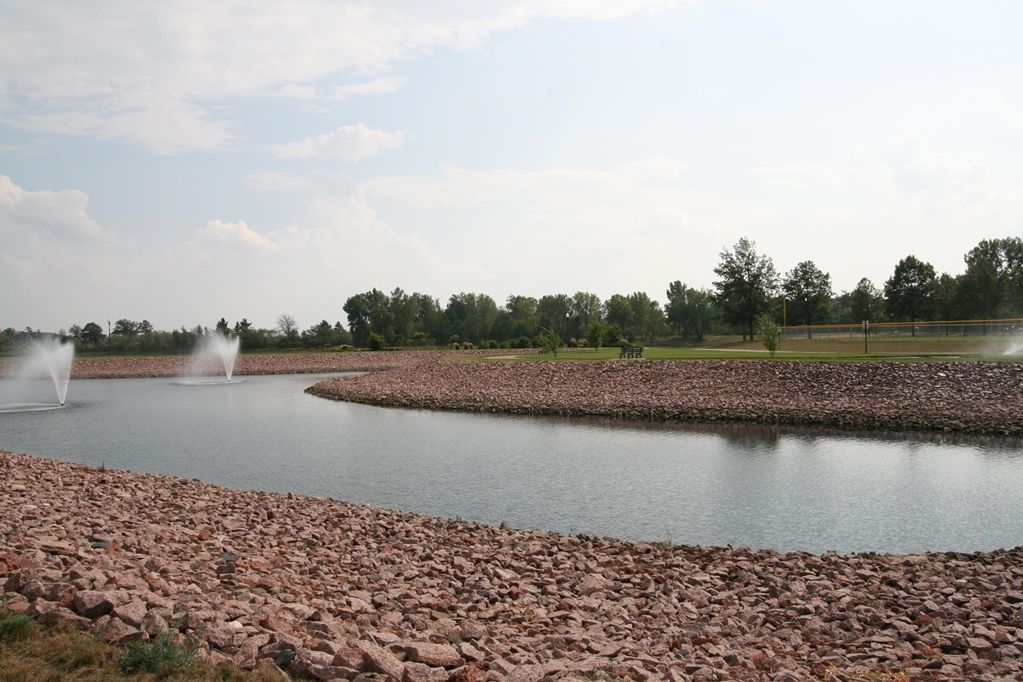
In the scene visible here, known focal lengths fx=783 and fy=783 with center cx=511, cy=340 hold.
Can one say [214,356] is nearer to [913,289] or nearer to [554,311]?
[554,311]

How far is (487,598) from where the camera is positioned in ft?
30.7

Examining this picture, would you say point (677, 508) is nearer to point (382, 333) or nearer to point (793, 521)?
point (793, 521)

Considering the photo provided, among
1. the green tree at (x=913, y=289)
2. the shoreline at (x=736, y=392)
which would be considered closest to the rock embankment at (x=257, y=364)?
the shoreline at (x=736, y=392)

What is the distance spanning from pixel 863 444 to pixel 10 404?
1648 inches

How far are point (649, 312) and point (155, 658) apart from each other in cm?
11199

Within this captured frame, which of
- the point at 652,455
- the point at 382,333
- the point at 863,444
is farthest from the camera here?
the point at 382,333

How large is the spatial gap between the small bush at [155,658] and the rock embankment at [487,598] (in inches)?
12.0

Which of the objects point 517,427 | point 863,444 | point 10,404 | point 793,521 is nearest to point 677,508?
point 793,521

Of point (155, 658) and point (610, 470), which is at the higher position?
point (155, 658)

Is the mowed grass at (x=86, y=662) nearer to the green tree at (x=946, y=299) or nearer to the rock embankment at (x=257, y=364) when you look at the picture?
the rock embankment at (x=257, y=364)

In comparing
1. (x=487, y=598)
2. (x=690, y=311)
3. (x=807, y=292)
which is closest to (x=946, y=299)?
(x=807, y=292)

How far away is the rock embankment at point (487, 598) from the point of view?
6.86 meters

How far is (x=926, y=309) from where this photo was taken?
271ft

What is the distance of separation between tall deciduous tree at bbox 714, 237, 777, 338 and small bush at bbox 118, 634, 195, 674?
84436 millimetres
